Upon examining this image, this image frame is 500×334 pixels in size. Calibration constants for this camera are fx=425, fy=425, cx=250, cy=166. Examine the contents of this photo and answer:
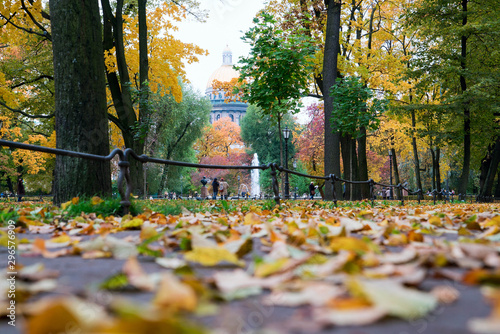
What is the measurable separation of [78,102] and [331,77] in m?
10.8

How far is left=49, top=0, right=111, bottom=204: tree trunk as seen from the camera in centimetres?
621

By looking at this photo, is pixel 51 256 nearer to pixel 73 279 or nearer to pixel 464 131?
pixel 73 279

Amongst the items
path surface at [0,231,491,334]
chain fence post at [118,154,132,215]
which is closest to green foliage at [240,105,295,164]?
chain fence post at [118,154,132,215]

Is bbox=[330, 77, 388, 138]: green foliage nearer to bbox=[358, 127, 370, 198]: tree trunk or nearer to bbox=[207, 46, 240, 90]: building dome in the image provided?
bbox=[358, 127, 370, 198]: tree trunk

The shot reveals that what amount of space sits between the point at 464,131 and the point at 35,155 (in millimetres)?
27115

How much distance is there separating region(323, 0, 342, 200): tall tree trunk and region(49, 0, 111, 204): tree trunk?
9412 millimetres

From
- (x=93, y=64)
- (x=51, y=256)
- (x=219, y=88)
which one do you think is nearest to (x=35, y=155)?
(x=219, y=88)

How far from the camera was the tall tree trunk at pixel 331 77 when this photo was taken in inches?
574

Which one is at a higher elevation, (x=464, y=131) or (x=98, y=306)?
(x=464, y=131)

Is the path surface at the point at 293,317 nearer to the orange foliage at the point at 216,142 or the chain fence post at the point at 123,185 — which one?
the chain fence post at the point at 123,185

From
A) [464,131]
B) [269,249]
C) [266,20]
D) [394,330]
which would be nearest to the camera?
[394,330]

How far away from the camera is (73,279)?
171 centimetres

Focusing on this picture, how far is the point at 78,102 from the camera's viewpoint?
20.6 ft

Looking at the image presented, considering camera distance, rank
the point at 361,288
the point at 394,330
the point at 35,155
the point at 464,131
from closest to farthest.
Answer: the point at 394,330
the point at 361,288
the point at 464,131
the point at 35,155
